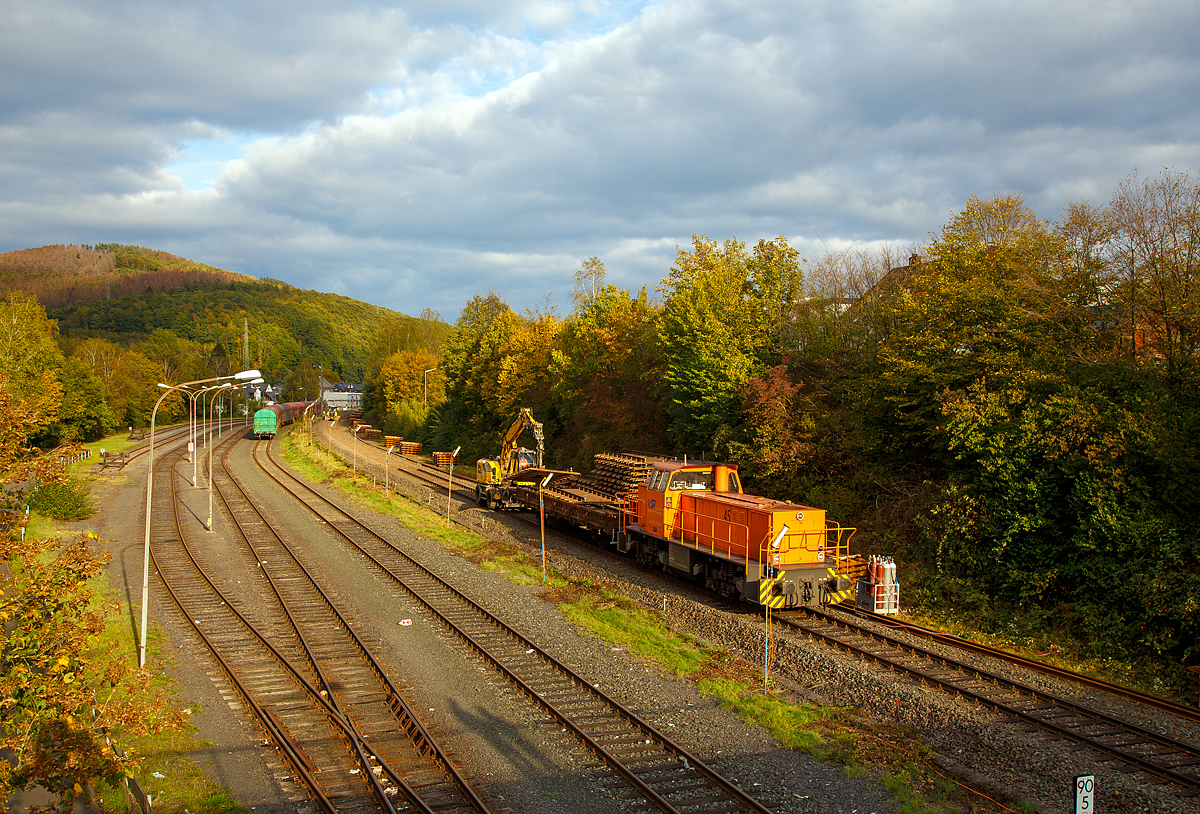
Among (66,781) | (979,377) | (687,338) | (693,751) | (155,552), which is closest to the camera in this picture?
(66,781)

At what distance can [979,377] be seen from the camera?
18734mm

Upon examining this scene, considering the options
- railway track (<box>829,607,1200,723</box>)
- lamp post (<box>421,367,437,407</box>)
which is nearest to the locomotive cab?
railway track (<box>829,607,1200,723</box>)

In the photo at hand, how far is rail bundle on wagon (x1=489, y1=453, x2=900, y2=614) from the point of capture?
15.5 m

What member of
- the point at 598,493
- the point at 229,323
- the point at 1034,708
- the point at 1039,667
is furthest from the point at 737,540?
the point at 229,323

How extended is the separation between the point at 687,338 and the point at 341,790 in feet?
74.4

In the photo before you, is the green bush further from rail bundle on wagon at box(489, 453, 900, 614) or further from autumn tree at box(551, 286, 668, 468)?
autumn tree at box(551, 286, 668, 468)

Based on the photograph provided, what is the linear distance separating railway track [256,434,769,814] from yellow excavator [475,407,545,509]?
1126cm

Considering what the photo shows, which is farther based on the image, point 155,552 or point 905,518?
point 155,552

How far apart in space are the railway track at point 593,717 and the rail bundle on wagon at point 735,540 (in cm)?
484

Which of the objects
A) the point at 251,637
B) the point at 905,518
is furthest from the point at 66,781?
the point at 905,518

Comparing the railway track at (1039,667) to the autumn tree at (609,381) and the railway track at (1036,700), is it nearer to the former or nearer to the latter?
the railway track at (1036,700)

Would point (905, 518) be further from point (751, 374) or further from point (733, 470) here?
point (751, 374)

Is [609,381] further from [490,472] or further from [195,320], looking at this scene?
[195,320]

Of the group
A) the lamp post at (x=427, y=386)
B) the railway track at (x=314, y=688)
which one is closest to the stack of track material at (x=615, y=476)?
the railway track at (x=314, y=688)
